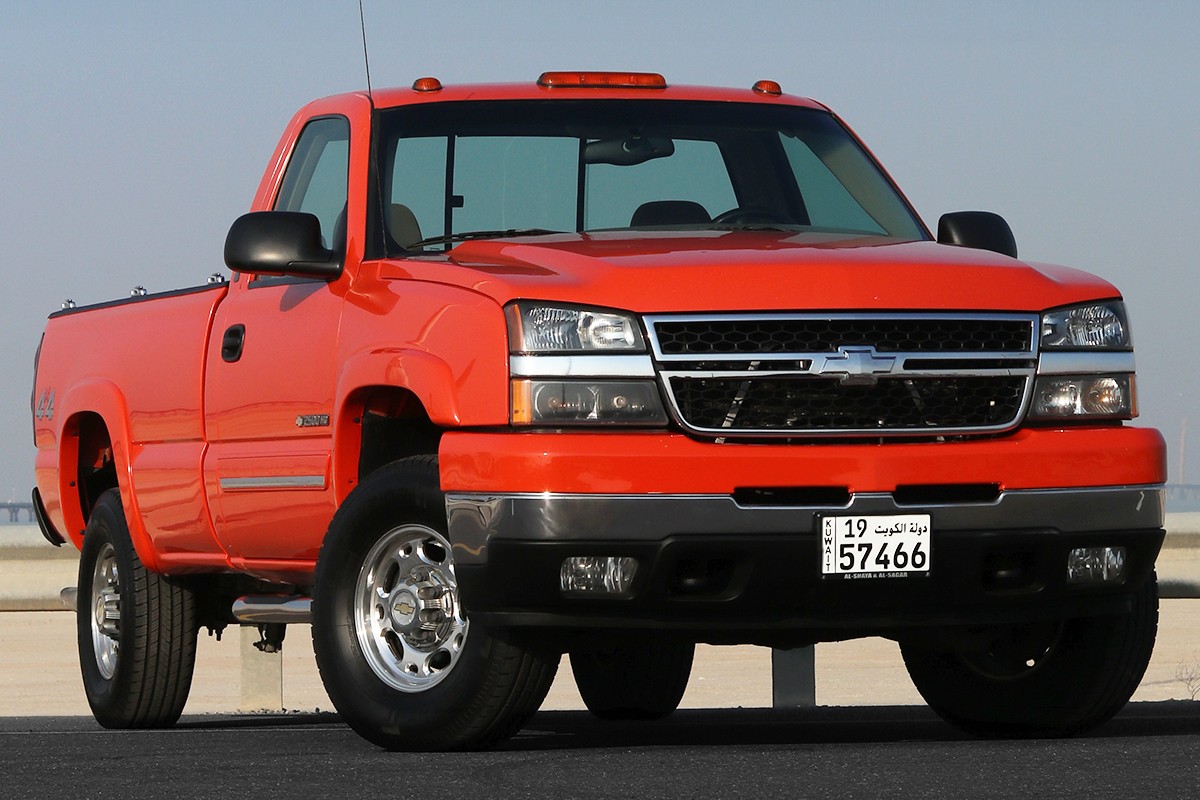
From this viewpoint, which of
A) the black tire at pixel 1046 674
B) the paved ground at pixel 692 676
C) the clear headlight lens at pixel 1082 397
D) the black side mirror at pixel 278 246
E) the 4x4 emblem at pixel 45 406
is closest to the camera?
the clear headlight lens at pixel 1082 397

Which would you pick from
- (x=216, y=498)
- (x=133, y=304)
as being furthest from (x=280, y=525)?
(x=133, y=304)

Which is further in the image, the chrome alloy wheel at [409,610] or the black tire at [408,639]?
the chrome alloy wheel at [409,610]

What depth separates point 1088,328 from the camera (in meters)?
6.68

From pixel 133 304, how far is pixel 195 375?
939mm

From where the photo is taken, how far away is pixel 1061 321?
6.62 meters

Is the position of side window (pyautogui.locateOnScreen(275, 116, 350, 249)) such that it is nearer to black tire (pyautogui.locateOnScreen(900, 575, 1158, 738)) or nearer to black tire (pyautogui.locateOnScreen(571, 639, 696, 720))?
black tire (pyautogui.locateOnScreen(571, 639, 696, 720))

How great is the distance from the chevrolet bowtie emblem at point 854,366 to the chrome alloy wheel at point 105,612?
389cm

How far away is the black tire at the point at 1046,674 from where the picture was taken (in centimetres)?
705

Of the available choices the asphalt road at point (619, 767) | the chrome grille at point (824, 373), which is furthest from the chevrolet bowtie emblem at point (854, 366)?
the asphalt road at point (619, 767)

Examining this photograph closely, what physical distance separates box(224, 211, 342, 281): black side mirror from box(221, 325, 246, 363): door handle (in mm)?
653

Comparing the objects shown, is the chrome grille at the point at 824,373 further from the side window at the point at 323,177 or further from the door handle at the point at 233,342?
the door handle at the point at 233,342

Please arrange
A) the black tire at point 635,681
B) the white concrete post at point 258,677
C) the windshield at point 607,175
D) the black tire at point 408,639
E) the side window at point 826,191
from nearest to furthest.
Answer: the black tire at point 408,639, the windshield at point 607,175, the side window at point 826,191, the black tire at point 635,681, the white concrete post at point 258,677

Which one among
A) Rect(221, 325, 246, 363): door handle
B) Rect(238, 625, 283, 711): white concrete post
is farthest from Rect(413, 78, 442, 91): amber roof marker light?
Rect(238, 625, 283, 711): white concrete post

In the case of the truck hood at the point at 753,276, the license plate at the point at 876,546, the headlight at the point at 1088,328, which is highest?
the truck hood at the point at 753,276
